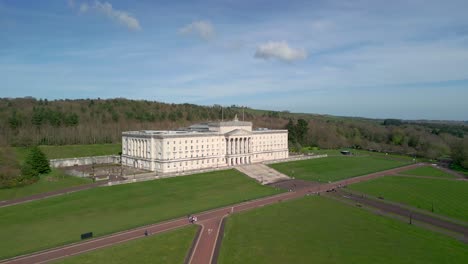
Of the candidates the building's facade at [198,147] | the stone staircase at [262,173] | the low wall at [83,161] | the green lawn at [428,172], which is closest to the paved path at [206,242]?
the stone staircase at [262,173]

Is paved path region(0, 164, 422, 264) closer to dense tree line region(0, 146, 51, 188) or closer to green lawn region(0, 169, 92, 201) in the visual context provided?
green lawn region(0, 169, 92, 201)

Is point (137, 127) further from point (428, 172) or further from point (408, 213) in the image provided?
point (408, 213)

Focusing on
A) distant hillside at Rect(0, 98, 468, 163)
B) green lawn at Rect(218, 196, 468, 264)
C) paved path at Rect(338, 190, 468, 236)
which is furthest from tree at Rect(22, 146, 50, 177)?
paved path at Rect(338, 190, 468, 236)

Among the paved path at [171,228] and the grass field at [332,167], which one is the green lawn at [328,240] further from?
the grass field at [332,167]

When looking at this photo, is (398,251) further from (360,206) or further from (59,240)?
(59,240)

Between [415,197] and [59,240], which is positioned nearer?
[59,240]

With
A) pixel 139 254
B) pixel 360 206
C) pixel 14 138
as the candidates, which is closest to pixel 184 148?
pixel 360 206

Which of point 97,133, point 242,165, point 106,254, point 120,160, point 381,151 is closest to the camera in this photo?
point 106,254

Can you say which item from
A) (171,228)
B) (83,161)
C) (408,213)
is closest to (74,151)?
(83,161)
